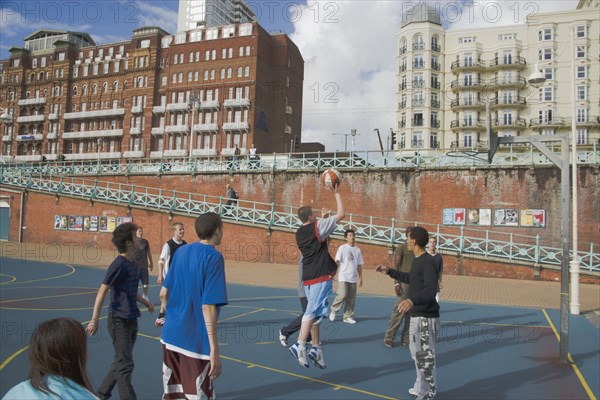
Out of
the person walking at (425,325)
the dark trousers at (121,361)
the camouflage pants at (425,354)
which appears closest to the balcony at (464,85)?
the person walking at (425,325)

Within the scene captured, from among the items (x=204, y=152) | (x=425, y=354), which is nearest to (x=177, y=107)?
(x=204, y=152)

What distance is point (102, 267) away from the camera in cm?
2180

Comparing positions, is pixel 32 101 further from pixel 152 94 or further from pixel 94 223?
pixel 94 223

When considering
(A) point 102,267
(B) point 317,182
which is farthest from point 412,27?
(A) point 102,267

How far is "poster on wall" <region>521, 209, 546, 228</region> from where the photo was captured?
26.0m

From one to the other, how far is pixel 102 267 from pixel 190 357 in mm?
19893

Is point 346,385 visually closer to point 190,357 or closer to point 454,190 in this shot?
point 190,357

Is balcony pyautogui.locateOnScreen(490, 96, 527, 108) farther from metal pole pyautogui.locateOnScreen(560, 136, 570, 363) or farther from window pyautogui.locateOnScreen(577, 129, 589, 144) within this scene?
metal pole pyautogui.locateOnScreen(560, 136, 570, 363)

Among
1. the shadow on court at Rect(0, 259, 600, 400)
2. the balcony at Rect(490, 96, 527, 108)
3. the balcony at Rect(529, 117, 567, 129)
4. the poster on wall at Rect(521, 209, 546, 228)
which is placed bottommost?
the shadow on court at Rect(0, 259, 600, 400)

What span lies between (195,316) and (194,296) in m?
0.18

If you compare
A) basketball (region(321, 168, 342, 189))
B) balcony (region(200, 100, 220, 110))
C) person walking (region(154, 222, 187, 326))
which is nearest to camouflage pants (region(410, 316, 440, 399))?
basketball (region(321, 168, 342, 189))

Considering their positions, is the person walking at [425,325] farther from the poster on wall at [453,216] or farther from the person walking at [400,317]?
the poster on wall at [453,216]

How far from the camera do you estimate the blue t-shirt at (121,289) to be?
5.27 metres

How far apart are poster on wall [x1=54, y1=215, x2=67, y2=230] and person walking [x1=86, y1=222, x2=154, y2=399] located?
3075 centimetres
